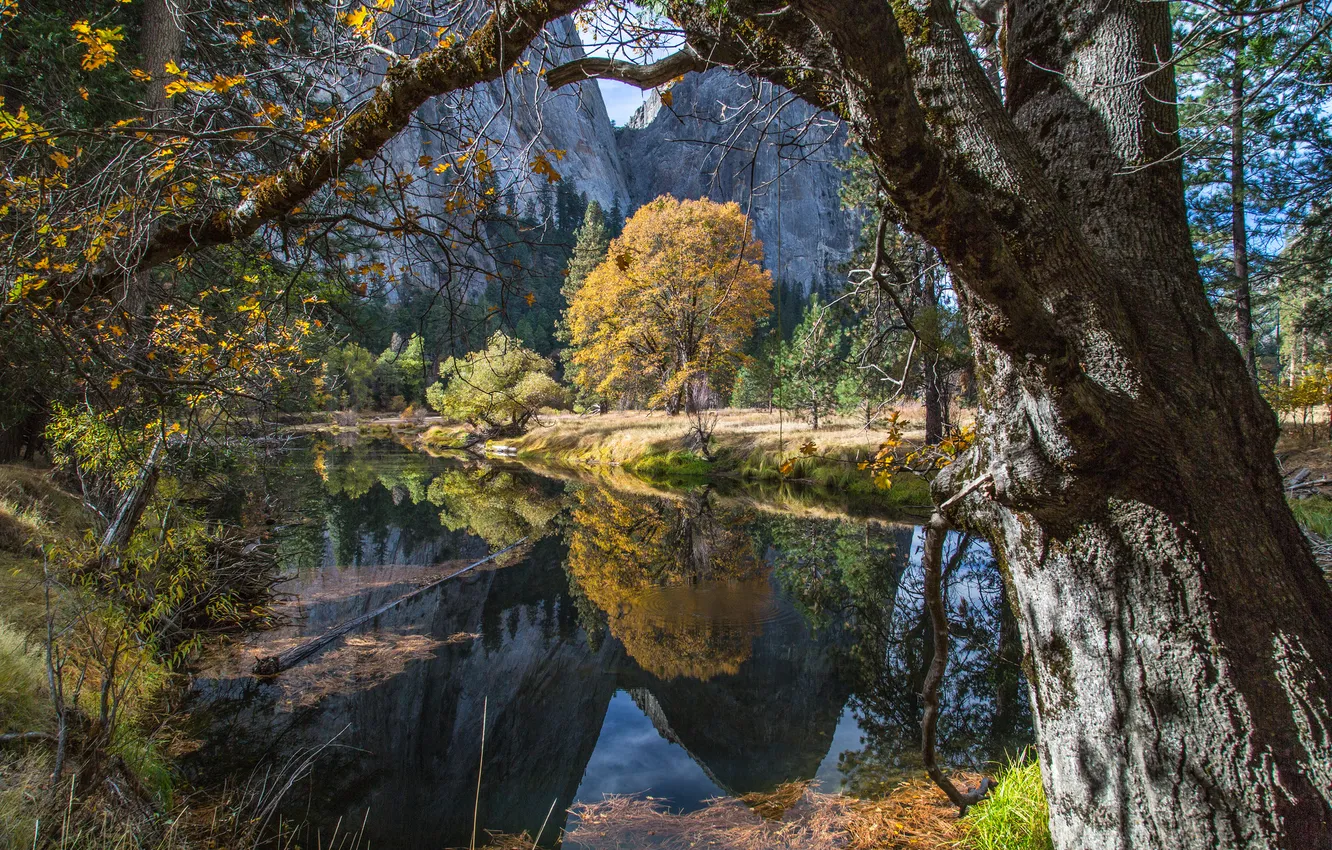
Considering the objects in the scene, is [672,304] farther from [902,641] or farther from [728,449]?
[902,641]

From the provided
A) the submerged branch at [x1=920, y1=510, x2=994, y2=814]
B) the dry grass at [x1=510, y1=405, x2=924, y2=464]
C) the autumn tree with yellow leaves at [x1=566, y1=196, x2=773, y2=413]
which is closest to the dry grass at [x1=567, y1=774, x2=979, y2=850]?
the submerged branch at [x1=920, y1=510, x2=994, y2=814]

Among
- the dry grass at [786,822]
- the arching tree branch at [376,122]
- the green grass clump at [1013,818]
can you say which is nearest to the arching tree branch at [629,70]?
the arching tree branch at [376,122]

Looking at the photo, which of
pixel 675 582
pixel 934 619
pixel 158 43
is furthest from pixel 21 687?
pixel 675 582

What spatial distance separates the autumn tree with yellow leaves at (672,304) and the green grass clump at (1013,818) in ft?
55.2

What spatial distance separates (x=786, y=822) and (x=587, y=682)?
9.39ft

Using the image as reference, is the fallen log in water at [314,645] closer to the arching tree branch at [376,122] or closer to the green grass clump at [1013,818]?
the arching tree branch at [376,122]

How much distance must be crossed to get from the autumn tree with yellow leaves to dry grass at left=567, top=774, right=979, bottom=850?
52.9 ft

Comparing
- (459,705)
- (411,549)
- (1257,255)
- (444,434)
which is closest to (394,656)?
(459,705)

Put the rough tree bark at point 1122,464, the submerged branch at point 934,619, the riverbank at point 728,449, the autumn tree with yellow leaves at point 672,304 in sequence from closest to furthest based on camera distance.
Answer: the rough tree bark at point 1122,464 < the submerged branch at point 934,619 < the riverbank at point 728,449 < the autumn tree with yellow leaves at point 672,304

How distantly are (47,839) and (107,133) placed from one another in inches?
101

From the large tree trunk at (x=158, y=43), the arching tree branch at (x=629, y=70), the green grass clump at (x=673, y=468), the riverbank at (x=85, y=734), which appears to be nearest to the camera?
the arching tree branch at (x=629, y=70)

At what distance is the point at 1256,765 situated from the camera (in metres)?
1.59

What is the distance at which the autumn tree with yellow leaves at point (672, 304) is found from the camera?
69.6 feet

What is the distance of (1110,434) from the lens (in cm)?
165
